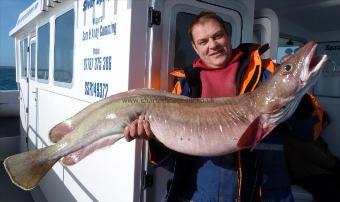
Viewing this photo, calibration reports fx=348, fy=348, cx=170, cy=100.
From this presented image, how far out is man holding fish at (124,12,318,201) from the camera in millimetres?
2264

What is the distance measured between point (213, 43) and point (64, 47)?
9.14 feet

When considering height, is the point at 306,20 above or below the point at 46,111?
above

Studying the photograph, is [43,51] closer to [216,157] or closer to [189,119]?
[189,119]

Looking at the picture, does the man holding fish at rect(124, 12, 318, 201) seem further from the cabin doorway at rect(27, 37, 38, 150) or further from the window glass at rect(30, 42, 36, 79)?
the window glass at rect(30, 42, 36, 79)

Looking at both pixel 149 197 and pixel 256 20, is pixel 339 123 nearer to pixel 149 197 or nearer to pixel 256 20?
pixel 256 20

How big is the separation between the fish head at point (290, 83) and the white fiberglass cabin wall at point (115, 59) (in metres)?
1.13

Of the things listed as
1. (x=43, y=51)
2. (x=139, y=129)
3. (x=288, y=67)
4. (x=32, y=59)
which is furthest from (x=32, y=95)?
(x=288, y=67)

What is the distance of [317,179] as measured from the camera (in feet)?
13.1

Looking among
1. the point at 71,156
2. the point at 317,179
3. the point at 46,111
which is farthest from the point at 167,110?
the point at 46,111

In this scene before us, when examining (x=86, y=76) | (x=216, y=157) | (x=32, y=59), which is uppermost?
(x=32, y=59)

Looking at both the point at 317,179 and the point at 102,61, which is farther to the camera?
the point at 317,179

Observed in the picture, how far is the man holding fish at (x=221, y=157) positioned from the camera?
7.43ft

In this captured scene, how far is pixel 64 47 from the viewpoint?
Result: 14.9ft

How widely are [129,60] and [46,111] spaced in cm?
316
